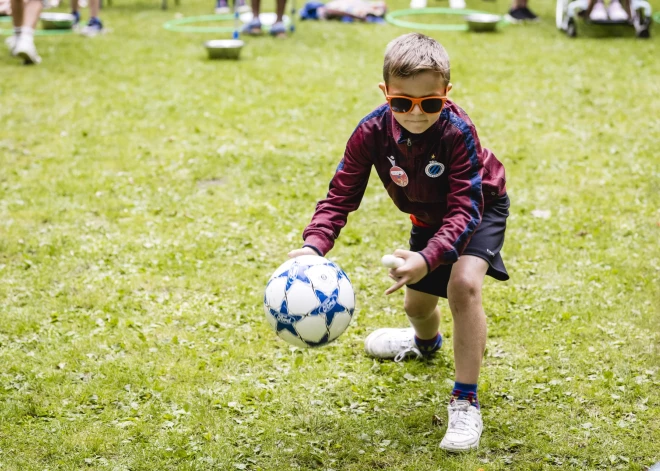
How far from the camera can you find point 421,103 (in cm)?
312

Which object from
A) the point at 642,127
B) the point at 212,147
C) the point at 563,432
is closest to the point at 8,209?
the point at 212,147

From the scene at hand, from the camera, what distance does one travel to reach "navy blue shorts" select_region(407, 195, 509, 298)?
3340mm

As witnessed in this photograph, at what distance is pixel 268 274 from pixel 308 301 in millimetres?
1909

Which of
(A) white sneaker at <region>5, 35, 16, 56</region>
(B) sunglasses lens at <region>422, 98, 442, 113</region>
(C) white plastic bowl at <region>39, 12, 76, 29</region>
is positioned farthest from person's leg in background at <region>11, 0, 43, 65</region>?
(B) sunglasses lens at <region>422, 98, 442, 113</region>

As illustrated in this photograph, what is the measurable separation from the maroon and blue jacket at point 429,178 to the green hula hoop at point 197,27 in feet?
26.9

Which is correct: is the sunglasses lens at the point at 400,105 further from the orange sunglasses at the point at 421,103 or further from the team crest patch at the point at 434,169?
the team crest patch at the point at 434,169

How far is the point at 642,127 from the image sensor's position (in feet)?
24.4

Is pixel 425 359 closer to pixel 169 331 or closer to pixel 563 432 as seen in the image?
pixel 563 432

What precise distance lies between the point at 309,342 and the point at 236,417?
2.11 feet

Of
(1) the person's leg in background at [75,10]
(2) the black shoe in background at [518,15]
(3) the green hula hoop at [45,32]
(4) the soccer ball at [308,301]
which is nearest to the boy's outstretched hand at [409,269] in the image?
(4) the soccer ball at [308,301]

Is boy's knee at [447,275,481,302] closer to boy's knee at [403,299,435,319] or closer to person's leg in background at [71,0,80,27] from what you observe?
boy's knee at [403,299,435,319]

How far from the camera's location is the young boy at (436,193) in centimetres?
312

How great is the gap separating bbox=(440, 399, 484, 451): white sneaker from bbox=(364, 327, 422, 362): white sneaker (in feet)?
2.05

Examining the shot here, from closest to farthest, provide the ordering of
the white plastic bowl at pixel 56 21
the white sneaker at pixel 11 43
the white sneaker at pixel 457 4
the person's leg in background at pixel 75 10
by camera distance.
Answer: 1. the white sneaker at pixel 11 43
2. the white plastic bowl at pixel 56 21
3. the person's leg in background at pixel 75 10
4. the white sneaker at pixel 457 4
